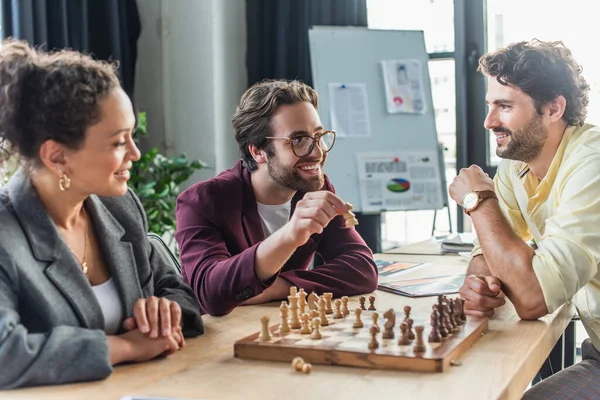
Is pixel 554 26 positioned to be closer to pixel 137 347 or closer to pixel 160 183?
pixel 160 183

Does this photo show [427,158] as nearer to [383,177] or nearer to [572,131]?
[383,177]

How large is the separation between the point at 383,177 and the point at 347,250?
2130 millimetres

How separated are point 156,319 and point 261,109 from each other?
0.94 metres

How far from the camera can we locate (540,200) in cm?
212

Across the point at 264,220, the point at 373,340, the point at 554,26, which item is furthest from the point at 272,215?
the point at 554,26

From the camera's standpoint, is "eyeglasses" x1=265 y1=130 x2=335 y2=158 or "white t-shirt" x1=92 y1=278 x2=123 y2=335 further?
"eyeglasses" x1=265 y1=130 x2=335 y2=158

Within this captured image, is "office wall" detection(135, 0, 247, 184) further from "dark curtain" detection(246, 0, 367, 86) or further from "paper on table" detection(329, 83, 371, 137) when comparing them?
"paper on table" detection(329, 83, 371, 137)

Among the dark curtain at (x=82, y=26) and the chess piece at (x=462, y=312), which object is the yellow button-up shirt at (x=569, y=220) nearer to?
the chess piece at (x=462, y=312)

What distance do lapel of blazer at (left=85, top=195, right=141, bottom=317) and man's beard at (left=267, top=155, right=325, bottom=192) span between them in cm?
65

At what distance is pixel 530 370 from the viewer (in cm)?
146

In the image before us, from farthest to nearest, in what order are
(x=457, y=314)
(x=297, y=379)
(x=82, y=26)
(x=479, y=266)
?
(x=82, y=26)
(x=479, y=266)
(x=457, y=314)
(x=297, y=379)

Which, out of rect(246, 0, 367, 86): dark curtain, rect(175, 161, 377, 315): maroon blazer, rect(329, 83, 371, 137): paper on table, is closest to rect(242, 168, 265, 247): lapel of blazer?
rect(175, 161, 377, 315): maroon blazer

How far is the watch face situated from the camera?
1.98m

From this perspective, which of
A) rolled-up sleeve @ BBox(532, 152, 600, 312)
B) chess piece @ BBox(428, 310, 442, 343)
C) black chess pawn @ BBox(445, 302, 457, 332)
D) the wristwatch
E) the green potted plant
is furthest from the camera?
the green potted plant
